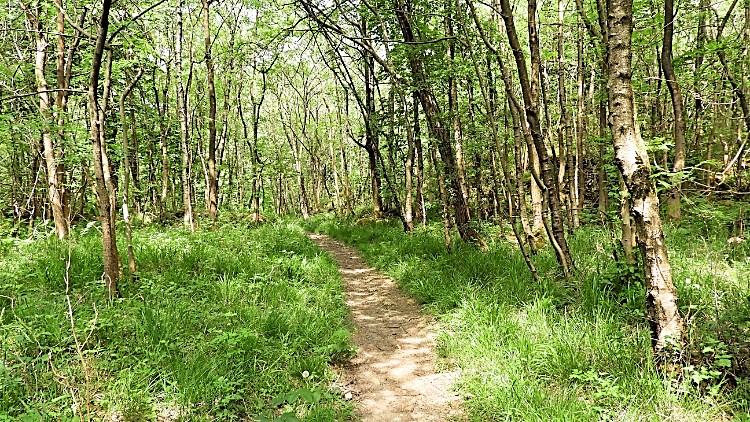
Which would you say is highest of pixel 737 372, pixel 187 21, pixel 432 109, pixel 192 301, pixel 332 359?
pixel 187 21

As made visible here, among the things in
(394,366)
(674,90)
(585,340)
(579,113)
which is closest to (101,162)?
(394,366)

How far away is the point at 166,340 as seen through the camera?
4.09m

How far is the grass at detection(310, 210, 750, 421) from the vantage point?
3.03 meters

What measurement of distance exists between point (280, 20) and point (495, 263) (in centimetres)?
1090

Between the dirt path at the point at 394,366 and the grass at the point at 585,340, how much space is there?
0.24 m

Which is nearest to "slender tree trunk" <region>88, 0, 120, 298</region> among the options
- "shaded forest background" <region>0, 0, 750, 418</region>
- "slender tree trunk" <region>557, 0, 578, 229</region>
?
"shaded forest background" <region>0, 0, 750, 418</region>

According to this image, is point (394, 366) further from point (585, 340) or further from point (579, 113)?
point (579, 113)

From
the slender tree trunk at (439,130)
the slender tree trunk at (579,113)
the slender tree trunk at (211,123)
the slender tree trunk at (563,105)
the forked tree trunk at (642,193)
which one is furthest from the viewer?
the slender tree trunk at (211,123)

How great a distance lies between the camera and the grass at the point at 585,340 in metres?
3.03

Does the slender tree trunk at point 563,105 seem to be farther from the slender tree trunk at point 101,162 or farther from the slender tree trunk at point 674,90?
the slender tree trunk at point 101,162

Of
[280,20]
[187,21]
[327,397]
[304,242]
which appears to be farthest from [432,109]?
[187,21]

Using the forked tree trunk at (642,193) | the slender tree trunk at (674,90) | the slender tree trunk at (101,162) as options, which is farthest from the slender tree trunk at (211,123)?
the slender tree trunk at (674,90)

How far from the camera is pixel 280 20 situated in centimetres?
1308

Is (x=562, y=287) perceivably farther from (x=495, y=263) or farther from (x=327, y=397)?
(x=327, y=397)
